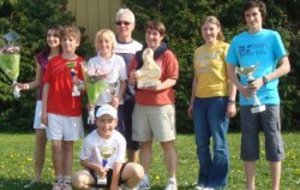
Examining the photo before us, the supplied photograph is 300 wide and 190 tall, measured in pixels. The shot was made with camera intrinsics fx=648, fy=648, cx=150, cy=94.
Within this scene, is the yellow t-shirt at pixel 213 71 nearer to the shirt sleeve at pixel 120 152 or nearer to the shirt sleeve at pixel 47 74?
the shirt sleeve at pixel 120 152

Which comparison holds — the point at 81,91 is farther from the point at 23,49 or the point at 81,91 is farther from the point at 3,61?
the point at 23,49

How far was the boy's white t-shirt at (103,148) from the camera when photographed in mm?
6594

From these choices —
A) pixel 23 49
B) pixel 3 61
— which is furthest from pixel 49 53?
pixel 23 49

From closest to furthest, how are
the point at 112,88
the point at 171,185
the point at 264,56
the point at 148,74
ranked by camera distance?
the point at 264,56, the point at 148,74, the point at 112,88, the point at 171,185

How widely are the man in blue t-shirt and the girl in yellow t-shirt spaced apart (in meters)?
0.45

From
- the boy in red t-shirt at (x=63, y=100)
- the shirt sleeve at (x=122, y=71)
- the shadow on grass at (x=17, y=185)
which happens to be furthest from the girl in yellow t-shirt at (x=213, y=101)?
the shadow on grass at (x=17, y=185)

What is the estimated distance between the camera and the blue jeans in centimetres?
703

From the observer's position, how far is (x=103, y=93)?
22.9 ft

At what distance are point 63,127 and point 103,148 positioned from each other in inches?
29.1

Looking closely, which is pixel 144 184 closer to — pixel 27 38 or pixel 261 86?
pixel 261 86

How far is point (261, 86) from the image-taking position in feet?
20.7

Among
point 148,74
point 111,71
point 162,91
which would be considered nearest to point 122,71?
point 111,71

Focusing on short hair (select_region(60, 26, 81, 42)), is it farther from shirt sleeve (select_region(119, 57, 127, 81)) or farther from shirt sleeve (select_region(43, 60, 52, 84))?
shirt sleeve (select_region(119, 57, 127, 81))

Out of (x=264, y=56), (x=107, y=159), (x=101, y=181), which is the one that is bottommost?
(x=101, y=181)
